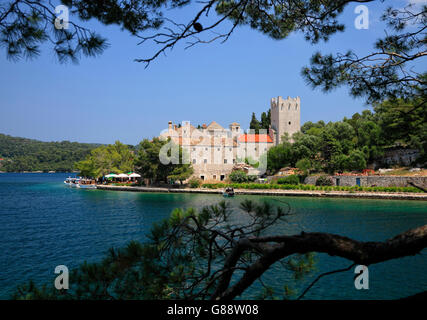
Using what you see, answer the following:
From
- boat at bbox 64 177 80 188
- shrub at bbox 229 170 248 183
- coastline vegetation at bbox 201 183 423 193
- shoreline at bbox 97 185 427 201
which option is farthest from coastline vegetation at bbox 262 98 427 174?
boat at bbox 64 177 80 188

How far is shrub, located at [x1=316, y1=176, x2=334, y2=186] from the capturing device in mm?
28594

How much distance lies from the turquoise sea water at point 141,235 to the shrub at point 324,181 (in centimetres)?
594

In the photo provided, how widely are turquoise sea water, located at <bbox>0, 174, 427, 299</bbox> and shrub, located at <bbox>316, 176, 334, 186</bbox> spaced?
19.5ft

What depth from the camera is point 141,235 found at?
1259cm

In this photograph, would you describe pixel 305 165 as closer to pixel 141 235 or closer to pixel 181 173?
pixel 181 173

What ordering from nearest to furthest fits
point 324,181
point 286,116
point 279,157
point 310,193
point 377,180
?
point 377,180 → point 310,193 → point 324,181 → point 279,157 → point 286,116

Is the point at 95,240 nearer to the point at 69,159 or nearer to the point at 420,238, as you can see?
the point at 420,238

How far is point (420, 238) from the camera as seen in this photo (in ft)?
5.61

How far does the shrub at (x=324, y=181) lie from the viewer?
93.8ft

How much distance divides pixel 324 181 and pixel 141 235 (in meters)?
21.7

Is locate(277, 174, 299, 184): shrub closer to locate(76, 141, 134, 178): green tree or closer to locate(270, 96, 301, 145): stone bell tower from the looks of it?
locate(270, 96, 301, 145): stone bell tower

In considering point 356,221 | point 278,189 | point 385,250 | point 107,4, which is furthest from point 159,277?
point 278,189

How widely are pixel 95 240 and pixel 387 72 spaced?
11.8 meters

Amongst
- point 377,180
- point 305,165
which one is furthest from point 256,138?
point 377,180
